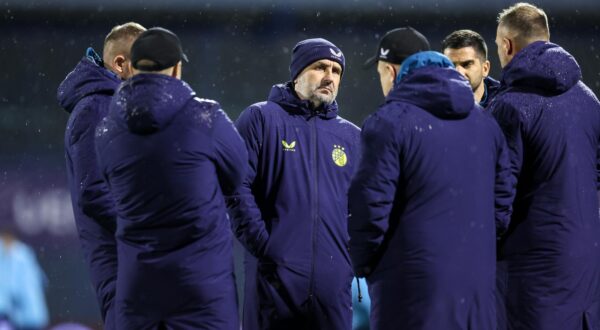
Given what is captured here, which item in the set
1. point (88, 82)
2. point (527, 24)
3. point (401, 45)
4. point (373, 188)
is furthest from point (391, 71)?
point (88, 82)

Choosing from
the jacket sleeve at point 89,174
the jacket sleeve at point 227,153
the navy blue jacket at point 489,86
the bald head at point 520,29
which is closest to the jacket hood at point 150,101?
the jacket sleeve at point 227,153

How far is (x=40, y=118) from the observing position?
788 cm

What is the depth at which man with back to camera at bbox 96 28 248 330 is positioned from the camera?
3.36 metres

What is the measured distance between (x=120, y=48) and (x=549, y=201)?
6.54ft

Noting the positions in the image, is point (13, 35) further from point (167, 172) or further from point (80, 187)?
point (167, 172)

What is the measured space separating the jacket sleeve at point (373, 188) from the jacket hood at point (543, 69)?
0.88 m

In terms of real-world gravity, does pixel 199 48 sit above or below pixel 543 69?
below

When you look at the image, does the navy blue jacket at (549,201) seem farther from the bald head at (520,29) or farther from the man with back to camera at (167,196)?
the man with back to camera at (167,196)

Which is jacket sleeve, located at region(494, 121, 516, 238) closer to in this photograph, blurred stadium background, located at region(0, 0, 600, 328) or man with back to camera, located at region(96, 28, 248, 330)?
man with back to camera, located at region(96, 28, 248, 330)

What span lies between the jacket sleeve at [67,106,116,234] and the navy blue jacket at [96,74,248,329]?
0.40 meters

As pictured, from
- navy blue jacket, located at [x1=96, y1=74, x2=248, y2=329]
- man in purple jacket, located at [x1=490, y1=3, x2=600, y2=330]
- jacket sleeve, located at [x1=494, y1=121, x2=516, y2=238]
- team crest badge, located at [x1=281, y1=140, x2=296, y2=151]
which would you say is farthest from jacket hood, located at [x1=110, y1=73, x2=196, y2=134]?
man in purple jacket, located at [x1=490, y1=3, x2=600, y2=330]

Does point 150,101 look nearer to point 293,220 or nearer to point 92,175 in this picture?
point 92,175

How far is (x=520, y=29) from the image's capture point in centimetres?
398

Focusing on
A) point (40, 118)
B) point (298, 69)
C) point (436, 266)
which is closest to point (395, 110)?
point (436, 266)
